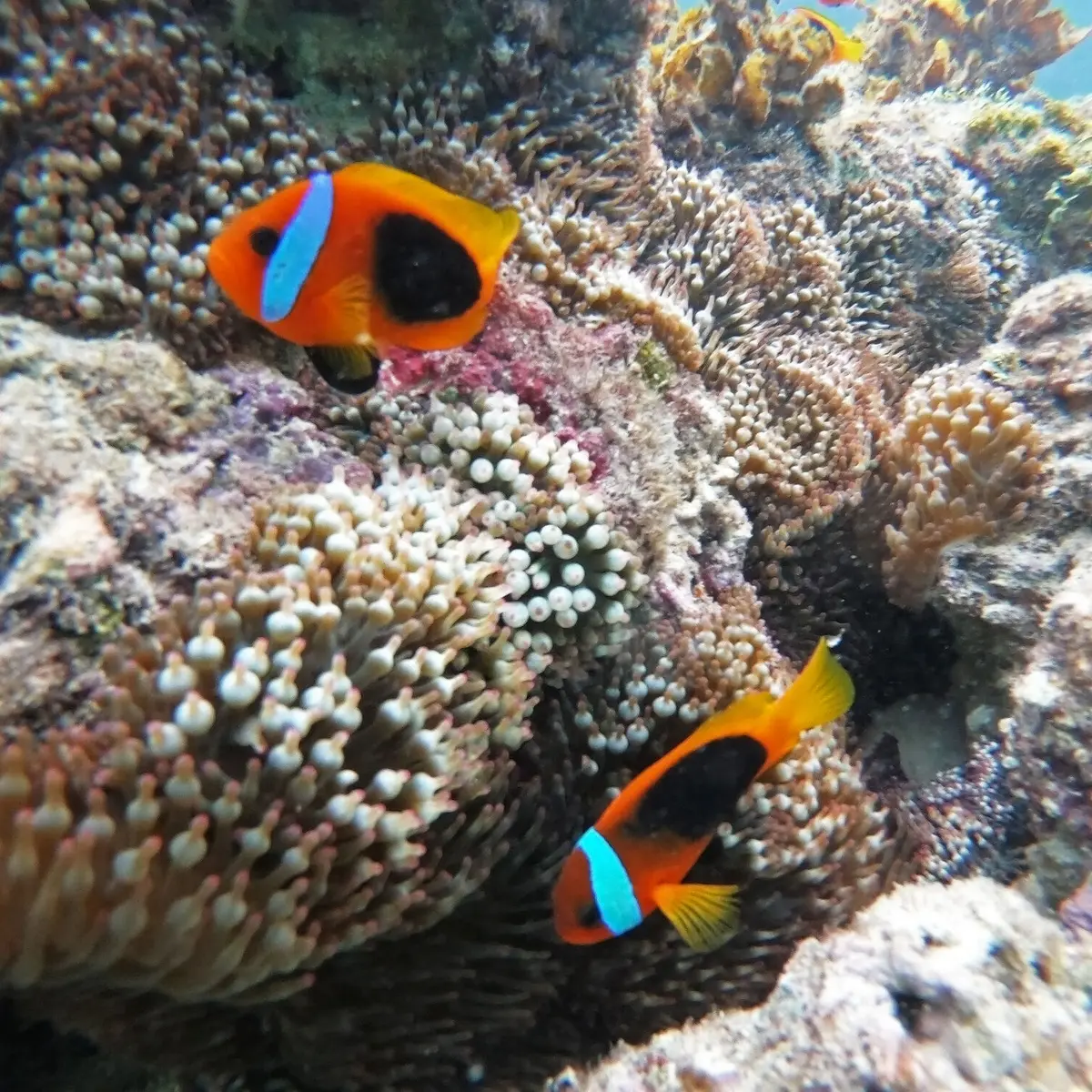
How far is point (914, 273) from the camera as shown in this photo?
4680mm

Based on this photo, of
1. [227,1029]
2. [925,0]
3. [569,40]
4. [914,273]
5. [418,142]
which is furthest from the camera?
[925,0]

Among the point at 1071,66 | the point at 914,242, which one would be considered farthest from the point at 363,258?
the point at 1071,66

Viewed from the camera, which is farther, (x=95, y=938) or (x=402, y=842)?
(x=402, y=842)

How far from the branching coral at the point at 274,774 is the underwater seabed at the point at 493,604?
12 millimetres

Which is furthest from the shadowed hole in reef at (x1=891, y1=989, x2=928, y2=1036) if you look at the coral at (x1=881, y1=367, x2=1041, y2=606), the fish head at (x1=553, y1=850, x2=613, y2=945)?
the coral at (x1=881, y1=367, x2=1041, y2=606)

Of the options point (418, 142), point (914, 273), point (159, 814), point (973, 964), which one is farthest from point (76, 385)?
point (914, 273)

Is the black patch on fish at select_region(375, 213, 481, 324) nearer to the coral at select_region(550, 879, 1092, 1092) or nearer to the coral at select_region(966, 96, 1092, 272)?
the coral at select_region(550, 879, 1092, 1092)

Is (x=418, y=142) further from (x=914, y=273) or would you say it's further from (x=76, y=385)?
(x=914, y=273)

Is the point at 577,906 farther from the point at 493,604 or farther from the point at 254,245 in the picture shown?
the point at 254,245

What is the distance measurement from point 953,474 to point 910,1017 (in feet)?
7.17

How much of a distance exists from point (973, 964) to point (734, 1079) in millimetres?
632

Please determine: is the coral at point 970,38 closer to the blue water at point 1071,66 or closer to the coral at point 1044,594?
the coral at point 1044,594

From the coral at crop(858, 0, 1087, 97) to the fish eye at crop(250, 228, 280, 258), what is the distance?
7.88 m

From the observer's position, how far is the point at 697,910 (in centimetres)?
210
